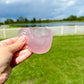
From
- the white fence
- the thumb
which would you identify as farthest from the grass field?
the white fence

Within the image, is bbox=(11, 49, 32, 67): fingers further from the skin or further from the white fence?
the white fence

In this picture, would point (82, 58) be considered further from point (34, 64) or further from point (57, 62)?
point (34, 64)

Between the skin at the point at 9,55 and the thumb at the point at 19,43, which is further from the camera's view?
the thumb at the point at 19,43

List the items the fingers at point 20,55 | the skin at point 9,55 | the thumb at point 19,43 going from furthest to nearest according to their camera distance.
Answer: the fingers at point 20,55 → the thumb at point 19,43 → the skin at point 9,55

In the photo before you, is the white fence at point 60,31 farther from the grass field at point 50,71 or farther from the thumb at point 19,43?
the thumb at point 19,43

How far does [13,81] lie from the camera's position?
2637 mm

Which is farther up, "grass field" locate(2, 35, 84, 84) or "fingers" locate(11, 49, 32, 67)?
"fingers" locate(11, 49, 32, 67)

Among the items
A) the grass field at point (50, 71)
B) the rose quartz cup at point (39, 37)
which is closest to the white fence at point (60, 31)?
the grass field at point (50, 71)

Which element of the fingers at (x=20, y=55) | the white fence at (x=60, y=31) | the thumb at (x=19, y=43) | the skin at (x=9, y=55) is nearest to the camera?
the skin at (x=9, y=55)

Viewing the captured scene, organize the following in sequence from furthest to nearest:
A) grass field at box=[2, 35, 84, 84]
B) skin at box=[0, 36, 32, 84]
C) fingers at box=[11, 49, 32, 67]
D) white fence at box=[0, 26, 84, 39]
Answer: white fence at box=[0, 26, 84, 39] → grass field at box=[2, 35, 84, 84] → fingers at box=[11, 49, 32, 67] → skin at box=[0, 36, 32, 84]

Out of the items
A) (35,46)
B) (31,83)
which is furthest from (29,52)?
(31,83)

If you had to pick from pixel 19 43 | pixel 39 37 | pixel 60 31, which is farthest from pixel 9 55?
pixel 60 31

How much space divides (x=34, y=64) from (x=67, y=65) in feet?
3.35

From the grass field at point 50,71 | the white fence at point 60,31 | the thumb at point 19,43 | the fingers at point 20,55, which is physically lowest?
the grass field at point 50,71
